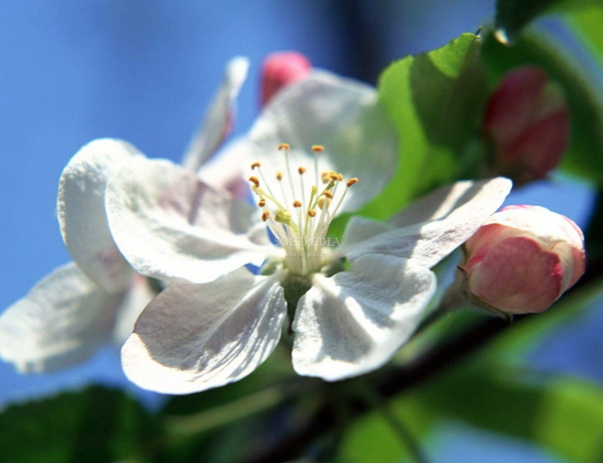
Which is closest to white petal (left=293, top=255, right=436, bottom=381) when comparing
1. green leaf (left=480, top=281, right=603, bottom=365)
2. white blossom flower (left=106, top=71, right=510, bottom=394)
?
white blossom flower (left=106, top=71, right=510, bottom=394)

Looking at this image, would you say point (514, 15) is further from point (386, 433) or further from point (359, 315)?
point (386, 433)

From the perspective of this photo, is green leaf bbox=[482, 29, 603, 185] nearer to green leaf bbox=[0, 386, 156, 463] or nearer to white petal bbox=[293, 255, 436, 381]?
white petal bbox=[293, 255, 436, 381]

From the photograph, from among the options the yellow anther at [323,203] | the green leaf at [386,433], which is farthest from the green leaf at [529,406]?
the yellow anther at [323,203]

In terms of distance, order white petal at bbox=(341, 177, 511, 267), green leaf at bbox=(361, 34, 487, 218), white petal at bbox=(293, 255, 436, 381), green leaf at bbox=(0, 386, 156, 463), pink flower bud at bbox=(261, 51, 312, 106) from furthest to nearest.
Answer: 1. pink flower bud at bbox=(261, 51, 312, 106)
2. green leaf at bbox=(0, 386, 156, 463)
3. green leaf at bbox=(361, 34, 487, 218)
4. white petal at bbox=(341, 177, 511, 267)
5. white petal at bbox=(293, 255, 436, 381)

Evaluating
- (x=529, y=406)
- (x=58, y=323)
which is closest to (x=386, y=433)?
(x=529, y=406)

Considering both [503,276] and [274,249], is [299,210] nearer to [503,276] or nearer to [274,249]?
[274,249]

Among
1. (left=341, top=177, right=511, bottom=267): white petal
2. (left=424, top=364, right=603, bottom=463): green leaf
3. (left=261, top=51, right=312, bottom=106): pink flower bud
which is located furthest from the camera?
(left=424, top=364, right=603, bottom=463): green leaf

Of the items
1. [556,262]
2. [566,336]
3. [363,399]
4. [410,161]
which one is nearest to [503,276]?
[556,262]
